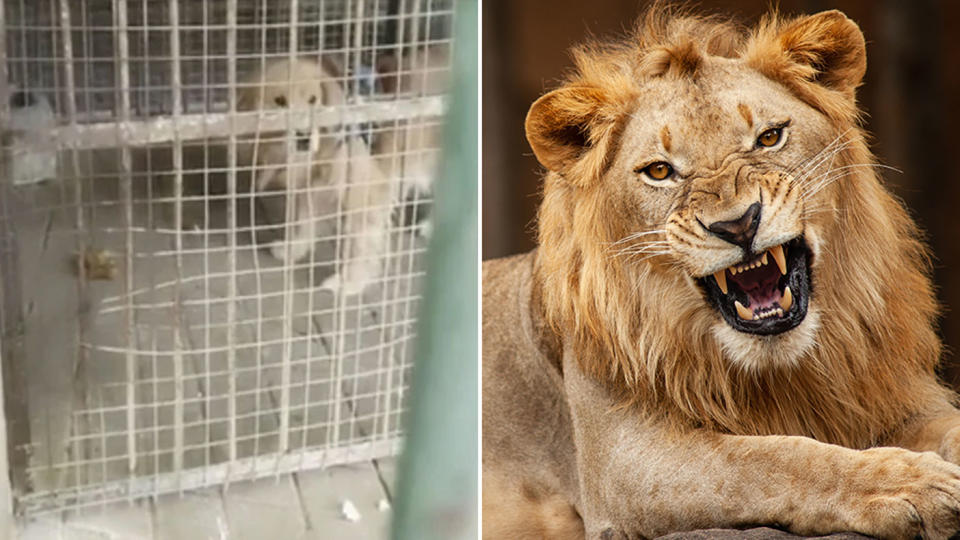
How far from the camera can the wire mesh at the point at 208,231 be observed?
1.58 m

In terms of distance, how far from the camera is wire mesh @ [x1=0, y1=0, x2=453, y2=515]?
1.58 m

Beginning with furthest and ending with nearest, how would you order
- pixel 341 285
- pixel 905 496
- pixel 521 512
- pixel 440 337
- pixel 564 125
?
pixel 341 285 → pixel 521 512 → pixel 564 125 → pixel 905 496 → pixel 440 337

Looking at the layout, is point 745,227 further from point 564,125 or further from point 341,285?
point 341,285

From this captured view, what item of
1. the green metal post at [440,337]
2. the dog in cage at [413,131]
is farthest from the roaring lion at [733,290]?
the green metal post at [440,337]

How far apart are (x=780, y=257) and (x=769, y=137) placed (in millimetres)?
152

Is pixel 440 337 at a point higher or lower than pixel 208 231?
higher

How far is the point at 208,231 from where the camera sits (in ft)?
5.46

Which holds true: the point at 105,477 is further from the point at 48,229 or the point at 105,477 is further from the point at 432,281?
the point at 432,281

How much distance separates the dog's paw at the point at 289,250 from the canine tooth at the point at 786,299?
0.77 m

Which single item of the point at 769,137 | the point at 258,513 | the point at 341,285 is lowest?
the point at 258,513

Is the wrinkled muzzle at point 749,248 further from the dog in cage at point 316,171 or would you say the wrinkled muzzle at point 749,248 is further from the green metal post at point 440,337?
the green metal post at point 440,337

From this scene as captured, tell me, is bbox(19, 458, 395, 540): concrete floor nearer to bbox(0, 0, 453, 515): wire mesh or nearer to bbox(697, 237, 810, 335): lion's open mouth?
bbox(0, 0, 453, 515): wire mesh

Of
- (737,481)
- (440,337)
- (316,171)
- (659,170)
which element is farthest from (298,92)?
(440,337)

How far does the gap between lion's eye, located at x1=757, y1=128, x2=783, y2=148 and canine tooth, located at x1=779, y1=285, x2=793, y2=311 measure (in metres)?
0.18
